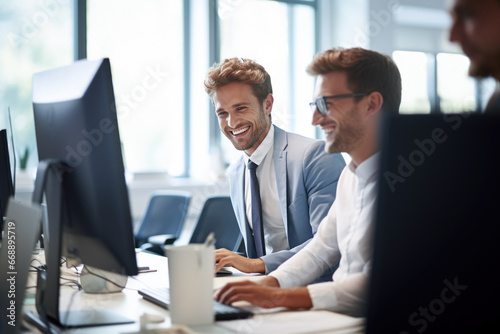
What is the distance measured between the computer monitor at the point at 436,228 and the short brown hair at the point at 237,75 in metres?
1.80

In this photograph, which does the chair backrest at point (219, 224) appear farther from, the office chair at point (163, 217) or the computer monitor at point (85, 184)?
the computer monitor at point (85, 184)

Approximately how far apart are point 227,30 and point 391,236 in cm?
522

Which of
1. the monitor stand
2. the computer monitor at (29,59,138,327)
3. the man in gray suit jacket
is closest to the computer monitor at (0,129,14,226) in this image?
the computer monitor at (29,59,138,327)

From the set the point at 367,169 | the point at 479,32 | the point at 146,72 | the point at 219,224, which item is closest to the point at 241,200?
the point at 219,224

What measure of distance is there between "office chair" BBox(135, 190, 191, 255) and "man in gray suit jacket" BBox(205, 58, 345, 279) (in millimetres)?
1425

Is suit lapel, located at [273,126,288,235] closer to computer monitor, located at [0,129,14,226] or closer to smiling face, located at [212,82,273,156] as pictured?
smiling face, located at [212,82,273,156]

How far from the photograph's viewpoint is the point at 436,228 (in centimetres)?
88

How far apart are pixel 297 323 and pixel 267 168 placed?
1359 millimetres

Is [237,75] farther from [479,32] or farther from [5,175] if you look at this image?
[479,32]

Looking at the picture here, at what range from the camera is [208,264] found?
128cm

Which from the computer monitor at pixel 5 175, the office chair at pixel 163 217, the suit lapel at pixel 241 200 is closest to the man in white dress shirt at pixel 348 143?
the suit lapel at pixel 241 200

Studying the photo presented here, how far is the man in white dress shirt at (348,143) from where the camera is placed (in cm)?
155

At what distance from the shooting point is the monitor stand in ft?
4.34

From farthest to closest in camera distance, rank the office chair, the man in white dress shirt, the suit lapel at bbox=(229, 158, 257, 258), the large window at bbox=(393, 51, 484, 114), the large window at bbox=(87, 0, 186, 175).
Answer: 1. the large window at bbox=(393, 51, 484, 114)
2. the large window at bbox=(87, 0, 186, 175)
3. the office chair
4. the suit lapel at bbox=(229, 158, 257, 258)
5. the man in white dress shirt
